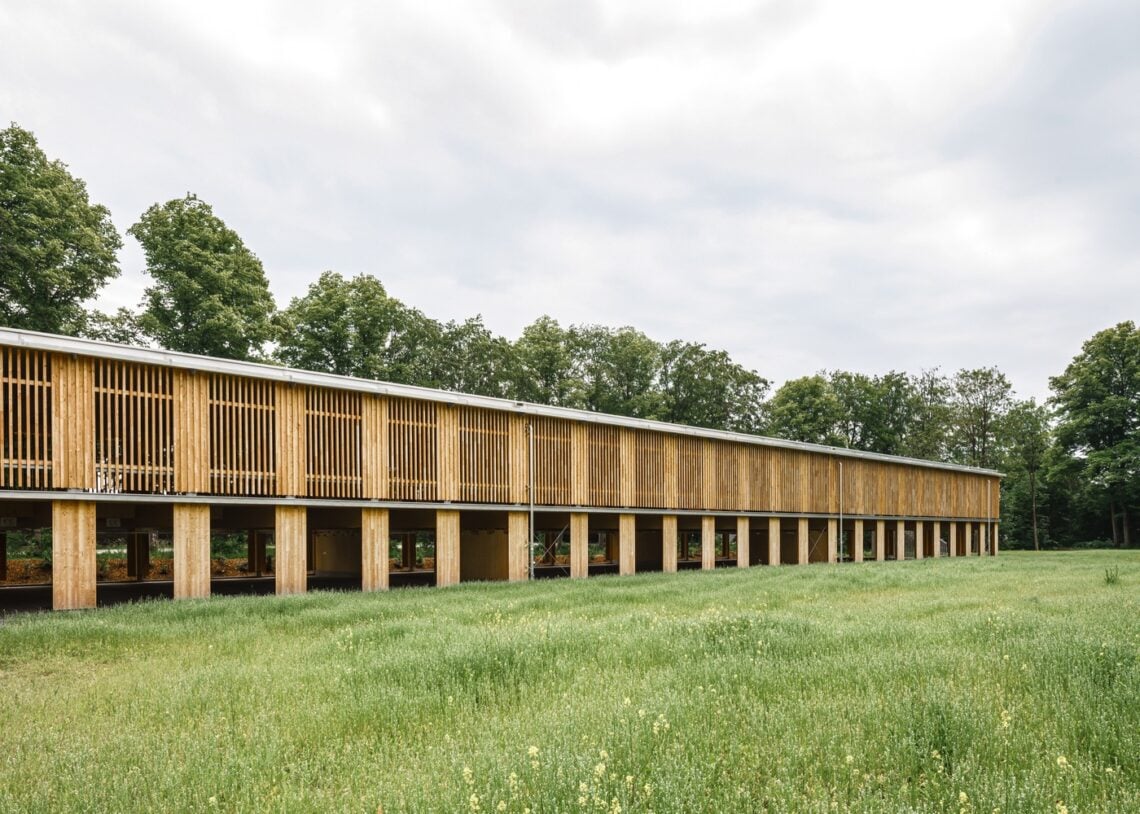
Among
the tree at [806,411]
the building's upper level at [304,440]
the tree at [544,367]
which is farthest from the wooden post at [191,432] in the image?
the tree at [806,411]


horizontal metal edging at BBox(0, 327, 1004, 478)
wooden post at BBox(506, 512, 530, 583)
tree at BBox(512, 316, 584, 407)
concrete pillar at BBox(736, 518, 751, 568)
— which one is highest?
tree at BBox(512, 316, 584, 407)

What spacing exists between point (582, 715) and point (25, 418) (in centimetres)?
1591

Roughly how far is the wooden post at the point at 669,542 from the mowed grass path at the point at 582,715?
18.0 meters

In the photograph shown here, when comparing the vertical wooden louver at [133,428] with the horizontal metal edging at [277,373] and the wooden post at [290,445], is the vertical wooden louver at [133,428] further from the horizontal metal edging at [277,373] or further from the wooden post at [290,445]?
the wooden post at [290,445]

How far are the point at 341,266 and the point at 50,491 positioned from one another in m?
35.0

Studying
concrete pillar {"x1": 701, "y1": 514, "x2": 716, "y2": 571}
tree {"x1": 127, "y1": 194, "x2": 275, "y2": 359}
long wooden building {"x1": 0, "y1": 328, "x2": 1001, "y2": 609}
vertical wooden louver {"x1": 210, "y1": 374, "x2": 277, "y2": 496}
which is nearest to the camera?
long wooden building {"x1": 0, "y1": 328, "x2": 1001, "y2": 609}

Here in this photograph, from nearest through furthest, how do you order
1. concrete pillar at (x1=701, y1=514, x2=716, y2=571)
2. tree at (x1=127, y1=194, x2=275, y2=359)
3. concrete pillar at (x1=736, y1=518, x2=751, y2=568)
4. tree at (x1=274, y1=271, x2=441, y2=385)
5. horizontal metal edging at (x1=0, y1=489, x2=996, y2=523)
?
1. horizontal metal edging at (x1=0, y1=489, x2=996, y2=523)
2. concrete pillar at (x1=701, y1=514, x2=716, y2=571)
3. concrete pillar at (x1=736, y1=518, x2=751, y2=568)
4. tree at (x1=127, y1=194, x2=275, y2=359)
5. tree at (x1=274, y1=271, x2=441, y2=385)

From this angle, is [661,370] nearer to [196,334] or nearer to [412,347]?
[412,347]

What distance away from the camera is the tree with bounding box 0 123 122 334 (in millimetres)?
31406

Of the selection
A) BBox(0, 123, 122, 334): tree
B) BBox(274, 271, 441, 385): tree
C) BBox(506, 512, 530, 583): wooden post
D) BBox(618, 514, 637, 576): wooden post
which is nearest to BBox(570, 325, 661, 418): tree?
BBox(274, 271, 441, 385): tree

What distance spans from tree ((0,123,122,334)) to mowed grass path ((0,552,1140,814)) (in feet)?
82.8

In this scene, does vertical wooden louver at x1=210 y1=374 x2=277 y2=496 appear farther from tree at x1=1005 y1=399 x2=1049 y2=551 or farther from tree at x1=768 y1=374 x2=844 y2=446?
tree at x1=1005 y1=399 x2=1049 y2=551

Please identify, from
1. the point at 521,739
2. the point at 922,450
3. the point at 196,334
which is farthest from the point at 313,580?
the point at 922,450

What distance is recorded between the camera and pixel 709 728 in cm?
616
